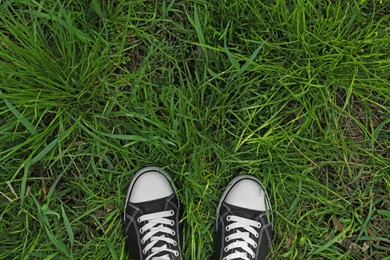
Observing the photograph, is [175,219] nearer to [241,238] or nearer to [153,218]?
[153,218]

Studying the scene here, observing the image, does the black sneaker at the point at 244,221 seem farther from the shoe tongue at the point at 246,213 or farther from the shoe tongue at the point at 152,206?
the shoe tongue at the point at 152,206

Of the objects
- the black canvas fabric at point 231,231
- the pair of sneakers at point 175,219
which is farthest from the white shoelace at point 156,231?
the black canvas fabric at point 231,231

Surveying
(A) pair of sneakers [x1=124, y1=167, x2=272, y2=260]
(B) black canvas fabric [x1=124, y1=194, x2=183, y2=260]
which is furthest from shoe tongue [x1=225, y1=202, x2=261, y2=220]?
(B) black canvas fabric [x1=124, y1=194, x2=183, y2=260]

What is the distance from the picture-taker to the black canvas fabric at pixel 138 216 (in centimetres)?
151

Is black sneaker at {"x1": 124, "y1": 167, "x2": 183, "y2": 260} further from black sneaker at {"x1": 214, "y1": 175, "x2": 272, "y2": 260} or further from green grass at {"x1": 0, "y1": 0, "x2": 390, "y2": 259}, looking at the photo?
black sneaker at {"x1": 214, "y1": 175, "x2": 272, "y2": 260}

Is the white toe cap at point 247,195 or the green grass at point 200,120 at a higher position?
the green grass at point 200,120

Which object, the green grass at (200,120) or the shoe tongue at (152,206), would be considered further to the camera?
the shoe tongue at (152,206)

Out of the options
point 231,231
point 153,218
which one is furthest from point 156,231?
point 231,231

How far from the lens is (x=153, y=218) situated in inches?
60.7

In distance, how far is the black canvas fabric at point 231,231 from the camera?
1.51 meters

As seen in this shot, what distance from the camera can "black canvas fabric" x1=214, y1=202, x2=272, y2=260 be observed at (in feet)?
4.96

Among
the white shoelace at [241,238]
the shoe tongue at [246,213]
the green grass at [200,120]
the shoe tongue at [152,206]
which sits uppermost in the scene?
the green grass at [200,120]

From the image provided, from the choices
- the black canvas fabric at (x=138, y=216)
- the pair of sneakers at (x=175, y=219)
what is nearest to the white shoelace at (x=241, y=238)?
the pair of sneakers at (x=175, y=219)

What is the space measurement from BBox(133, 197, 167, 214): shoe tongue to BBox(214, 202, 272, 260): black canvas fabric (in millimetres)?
205
